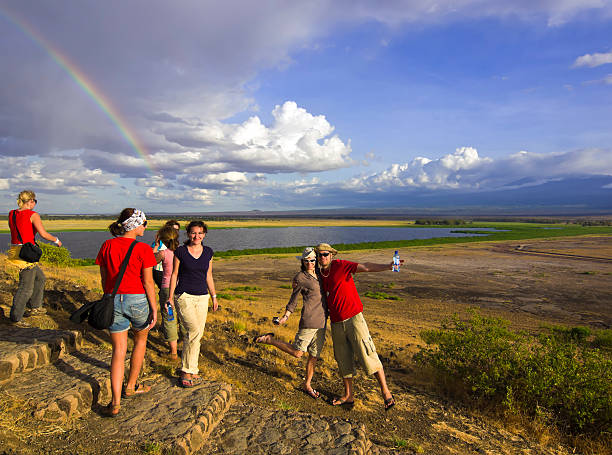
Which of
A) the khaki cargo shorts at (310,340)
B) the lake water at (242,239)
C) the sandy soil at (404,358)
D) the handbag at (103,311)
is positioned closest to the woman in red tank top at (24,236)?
the sandy soil at (404,358)

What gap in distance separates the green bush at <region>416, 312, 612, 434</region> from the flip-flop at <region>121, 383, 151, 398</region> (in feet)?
18.0

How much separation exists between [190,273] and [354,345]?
Answer: 2.52 m

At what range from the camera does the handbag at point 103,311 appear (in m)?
3.78

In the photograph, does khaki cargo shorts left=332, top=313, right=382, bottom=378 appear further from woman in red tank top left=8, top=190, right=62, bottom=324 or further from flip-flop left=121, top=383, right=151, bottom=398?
woman in red tank top left=8, top=190, right=62, bottom=324

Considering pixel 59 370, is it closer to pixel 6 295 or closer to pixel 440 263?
pixel 6 295

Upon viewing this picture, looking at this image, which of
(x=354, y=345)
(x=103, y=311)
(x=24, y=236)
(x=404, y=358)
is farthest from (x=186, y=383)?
(x=404, y=358)

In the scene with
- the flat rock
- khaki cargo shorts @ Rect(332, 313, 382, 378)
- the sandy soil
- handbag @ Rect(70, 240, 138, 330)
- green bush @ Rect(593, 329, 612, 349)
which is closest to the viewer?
handbag @ Rect(70, 240, 138, 330)

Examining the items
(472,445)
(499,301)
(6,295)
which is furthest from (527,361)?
(499,301)

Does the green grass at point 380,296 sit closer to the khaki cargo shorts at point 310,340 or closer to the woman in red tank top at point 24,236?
the khaki cargo shorts at point 310,340

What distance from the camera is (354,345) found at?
5.20 meters

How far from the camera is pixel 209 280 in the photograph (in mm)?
5262

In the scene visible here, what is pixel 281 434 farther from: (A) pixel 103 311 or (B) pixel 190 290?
(A) pixel 103 311

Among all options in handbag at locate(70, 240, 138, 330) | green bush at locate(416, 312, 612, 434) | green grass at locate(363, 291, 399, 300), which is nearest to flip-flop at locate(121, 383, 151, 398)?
handbag at locate(70, 240, 138, 330)

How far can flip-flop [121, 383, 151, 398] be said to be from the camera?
4.52 m
